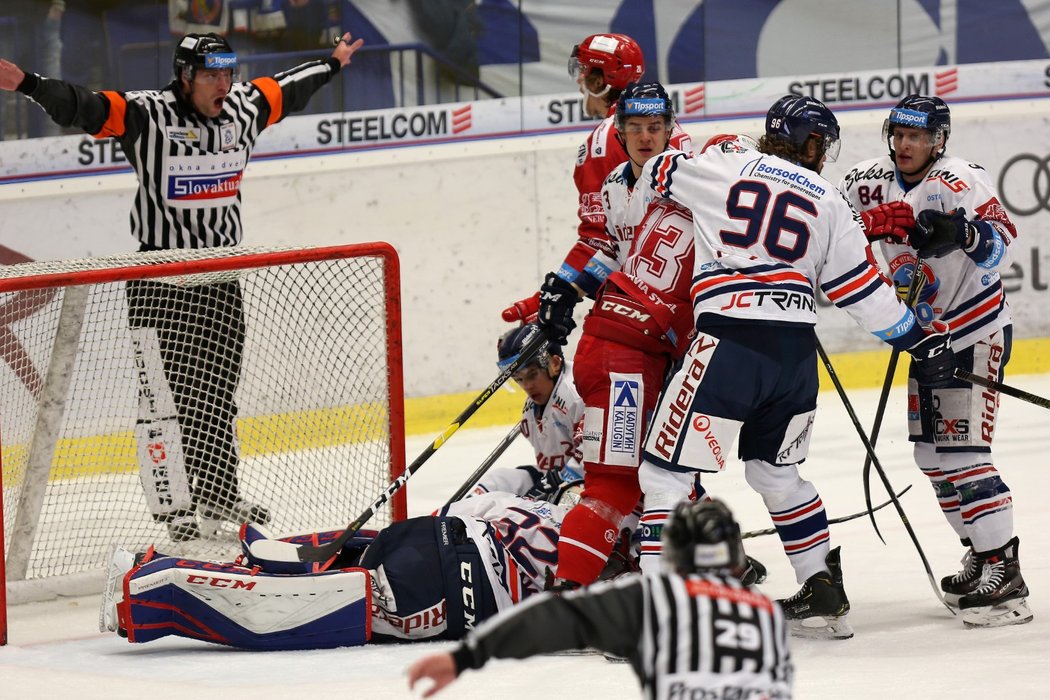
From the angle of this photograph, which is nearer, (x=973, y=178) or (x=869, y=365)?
(x=973, y=178)

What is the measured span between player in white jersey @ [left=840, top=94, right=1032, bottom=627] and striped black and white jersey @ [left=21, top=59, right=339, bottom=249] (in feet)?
6.65

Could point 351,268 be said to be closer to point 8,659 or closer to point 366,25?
point 8,659

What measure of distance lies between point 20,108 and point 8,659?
323cm

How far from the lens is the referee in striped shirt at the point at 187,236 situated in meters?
4.51

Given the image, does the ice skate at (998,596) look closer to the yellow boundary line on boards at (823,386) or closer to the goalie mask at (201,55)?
the goalie mask at (201,55)

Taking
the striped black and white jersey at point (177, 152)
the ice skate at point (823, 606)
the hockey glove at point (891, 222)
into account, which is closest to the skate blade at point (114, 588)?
the striped black and white jersey at point (177, 152)

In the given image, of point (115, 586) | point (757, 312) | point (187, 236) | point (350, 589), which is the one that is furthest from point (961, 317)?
point (187, 236)

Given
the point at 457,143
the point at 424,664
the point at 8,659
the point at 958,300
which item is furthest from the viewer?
the point at 457,143

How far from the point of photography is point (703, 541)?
214 cm

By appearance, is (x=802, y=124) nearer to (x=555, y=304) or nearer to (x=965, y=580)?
(x=555, y=304)

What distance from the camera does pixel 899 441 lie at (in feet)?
20.5

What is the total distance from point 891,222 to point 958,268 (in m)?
0.23

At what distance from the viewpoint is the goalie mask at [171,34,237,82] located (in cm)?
468

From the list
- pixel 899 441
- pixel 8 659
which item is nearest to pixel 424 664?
pixel 8 659
